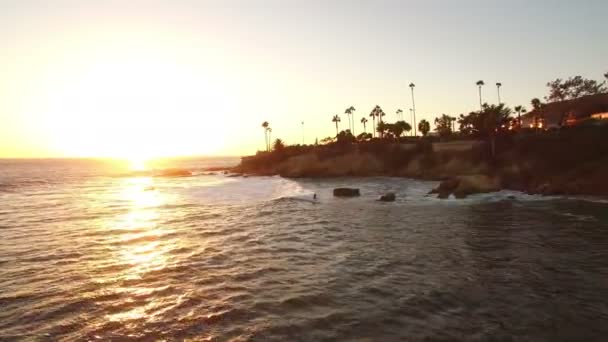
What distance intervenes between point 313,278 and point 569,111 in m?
85.3

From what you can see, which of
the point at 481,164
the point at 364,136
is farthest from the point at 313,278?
the point at 364,136

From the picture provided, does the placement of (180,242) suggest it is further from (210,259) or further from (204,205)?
(204,205)

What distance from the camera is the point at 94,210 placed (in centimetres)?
4241

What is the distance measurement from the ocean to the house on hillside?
53871 mm

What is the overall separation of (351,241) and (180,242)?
34.9 ft

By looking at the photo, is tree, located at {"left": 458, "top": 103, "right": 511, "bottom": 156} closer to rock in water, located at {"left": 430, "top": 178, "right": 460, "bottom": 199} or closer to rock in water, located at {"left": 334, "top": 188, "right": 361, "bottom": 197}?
rock in water, located at {"left": 430, "top": 178, "right": 460, "bottom": 199}

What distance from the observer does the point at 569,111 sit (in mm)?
81188

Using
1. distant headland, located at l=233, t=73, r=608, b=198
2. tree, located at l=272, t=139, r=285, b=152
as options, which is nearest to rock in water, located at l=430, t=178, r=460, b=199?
distant headland, located at l=233, t=73, r=608, b=198

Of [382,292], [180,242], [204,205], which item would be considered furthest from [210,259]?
[204,205]

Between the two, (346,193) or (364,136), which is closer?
(346,193)

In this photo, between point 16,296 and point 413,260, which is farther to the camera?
point 413,260

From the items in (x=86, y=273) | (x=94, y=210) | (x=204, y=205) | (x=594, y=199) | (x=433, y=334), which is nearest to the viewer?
(x=433, y=334)

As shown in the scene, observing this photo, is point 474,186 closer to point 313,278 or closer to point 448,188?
point 448,188

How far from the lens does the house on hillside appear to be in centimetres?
7625
